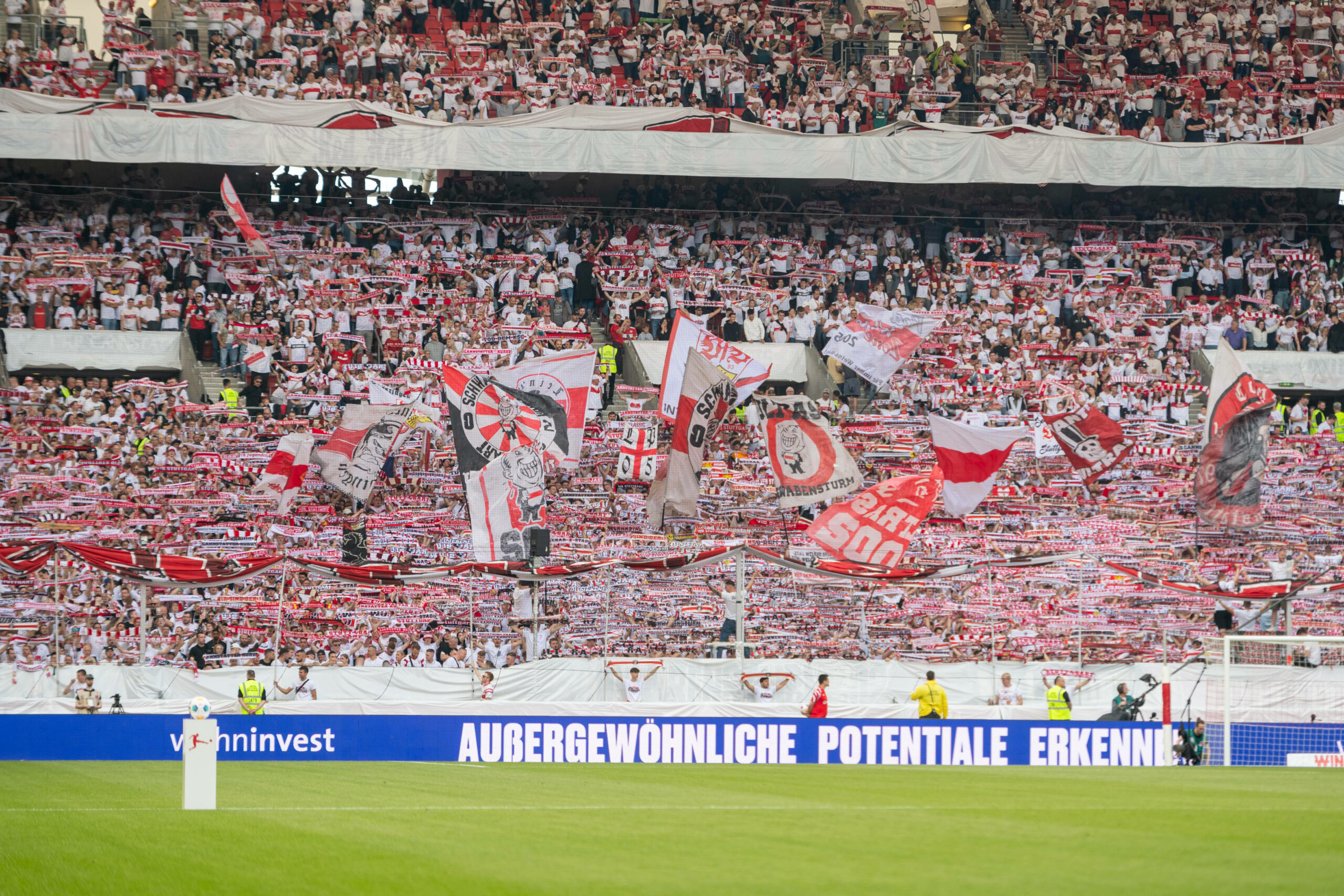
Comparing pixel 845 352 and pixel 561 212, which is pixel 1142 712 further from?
pixel 561 212

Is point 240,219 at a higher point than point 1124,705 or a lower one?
higher

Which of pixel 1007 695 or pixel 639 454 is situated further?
pixel 639 454

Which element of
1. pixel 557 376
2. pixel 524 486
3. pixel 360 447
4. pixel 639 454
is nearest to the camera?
pixel 524 486

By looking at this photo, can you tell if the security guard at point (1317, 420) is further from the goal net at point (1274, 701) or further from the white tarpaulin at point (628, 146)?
the goal net at point (1274, 701)

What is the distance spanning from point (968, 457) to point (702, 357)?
5085 millimetres

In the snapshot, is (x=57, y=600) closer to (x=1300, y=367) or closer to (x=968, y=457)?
(x=968, y=457)

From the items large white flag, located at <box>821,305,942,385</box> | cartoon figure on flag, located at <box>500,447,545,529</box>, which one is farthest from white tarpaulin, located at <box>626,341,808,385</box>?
cartoon figure on flag, located at <box>500,447,545,529</box>

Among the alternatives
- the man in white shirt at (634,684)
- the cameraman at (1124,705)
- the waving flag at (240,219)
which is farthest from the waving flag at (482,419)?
the cameraman at (1124,705)

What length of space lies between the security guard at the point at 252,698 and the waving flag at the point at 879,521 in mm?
8841

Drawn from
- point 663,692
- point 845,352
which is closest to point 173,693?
point 663,692

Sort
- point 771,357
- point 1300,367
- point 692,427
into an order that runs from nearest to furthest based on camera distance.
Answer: point 692,427 < point 771,357 < point 1300,367

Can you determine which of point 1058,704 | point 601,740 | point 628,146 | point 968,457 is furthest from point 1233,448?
point 628,146

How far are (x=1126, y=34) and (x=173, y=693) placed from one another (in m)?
29.9

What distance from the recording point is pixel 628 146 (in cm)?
3669
